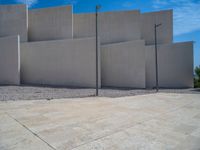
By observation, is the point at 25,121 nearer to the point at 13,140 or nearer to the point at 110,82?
the point at 13,140

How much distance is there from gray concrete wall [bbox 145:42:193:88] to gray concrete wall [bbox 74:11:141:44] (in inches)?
133

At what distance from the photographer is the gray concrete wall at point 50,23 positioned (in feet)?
56.6

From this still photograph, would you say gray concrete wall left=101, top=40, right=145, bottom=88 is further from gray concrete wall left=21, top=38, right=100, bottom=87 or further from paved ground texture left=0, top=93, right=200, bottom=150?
paved ground texture left=0, top=93, right=200, bottom=150

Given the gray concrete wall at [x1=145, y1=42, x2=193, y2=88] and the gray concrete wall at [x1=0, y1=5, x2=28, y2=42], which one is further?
the gray concrete wall at [x1=0, y1=5, x2=28, y2=42]

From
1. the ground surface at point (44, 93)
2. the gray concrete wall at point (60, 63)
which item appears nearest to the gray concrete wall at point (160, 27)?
the gray concrete wall at point (60, 63)

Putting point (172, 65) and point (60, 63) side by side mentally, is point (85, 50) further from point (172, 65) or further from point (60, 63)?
point (172, 65)

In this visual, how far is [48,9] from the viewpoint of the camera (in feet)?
57.9

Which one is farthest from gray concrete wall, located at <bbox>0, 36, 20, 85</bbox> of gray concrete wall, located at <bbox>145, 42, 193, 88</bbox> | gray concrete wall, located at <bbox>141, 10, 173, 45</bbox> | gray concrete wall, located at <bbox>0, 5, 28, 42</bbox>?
gray concrete wall, located at <bbox>141, 10, 173, 45</bbox>

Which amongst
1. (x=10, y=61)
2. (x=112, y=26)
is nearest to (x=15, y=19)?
(x=10, y=61)

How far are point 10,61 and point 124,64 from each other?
12638mm

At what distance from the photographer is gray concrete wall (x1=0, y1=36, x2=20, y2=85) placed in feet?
46.8

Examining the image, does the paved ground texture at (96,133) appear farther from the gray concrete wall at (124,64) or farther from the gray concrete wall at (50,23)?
the gray concrete wall at (50,23)

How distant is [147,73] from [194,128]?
1438 centimetres

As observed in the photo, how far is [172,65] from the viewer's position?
17.2 meters
